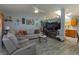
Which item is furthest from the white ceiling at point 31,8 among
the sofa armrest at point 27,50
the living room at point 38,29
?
the sofa armrest at point 27,50

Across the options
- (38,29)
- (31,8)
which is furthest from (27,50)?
(31,8)

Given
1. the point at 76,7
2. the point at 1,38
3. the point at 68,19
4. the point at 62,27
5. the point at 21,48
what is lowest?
the point at 21,48

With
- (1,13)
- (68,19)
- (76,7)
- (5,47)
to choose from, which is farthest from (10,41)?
(76,7)

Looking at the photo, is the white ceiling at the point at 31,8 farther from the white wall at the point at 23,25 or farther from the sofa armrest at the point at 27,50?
the sofa armrest at the point at 27,50

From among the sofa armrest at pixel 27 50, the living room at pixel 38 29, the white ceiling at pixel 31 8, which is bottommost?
the sofa armrest at pixel 27 50

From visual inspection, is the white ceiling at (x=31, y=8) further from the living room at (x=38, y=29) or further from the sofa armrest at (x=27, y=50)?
the sofa armrest at (x=27, y=50)

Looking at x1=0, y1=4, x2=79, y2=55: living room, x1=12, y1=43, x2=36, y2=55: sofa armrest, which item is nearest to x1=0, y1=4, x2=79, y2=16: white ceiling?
x1=0, y1=4, x2=79, y2=55: living room

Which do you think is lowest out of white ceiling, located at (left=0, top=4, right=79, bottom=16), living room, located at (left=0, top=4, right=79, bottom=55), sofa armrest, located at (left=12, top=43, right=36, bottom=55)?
sofa armrest, located at (left=12, top=43, right=36, bottom=55)

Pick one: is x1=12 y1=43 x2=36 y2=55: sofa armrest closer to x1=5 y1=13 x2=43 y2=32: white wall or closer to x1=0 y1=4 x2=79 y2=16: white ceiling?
x1=5 y1=13 x2=43 y2=32: white wall

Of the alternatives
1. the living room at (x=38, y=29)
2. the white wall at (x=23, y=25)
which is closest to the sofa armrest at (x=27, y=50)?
the living room at (x=38, y=29)

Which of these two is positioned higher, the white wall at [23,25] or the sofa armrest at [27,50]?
the white wall at [23,25]
